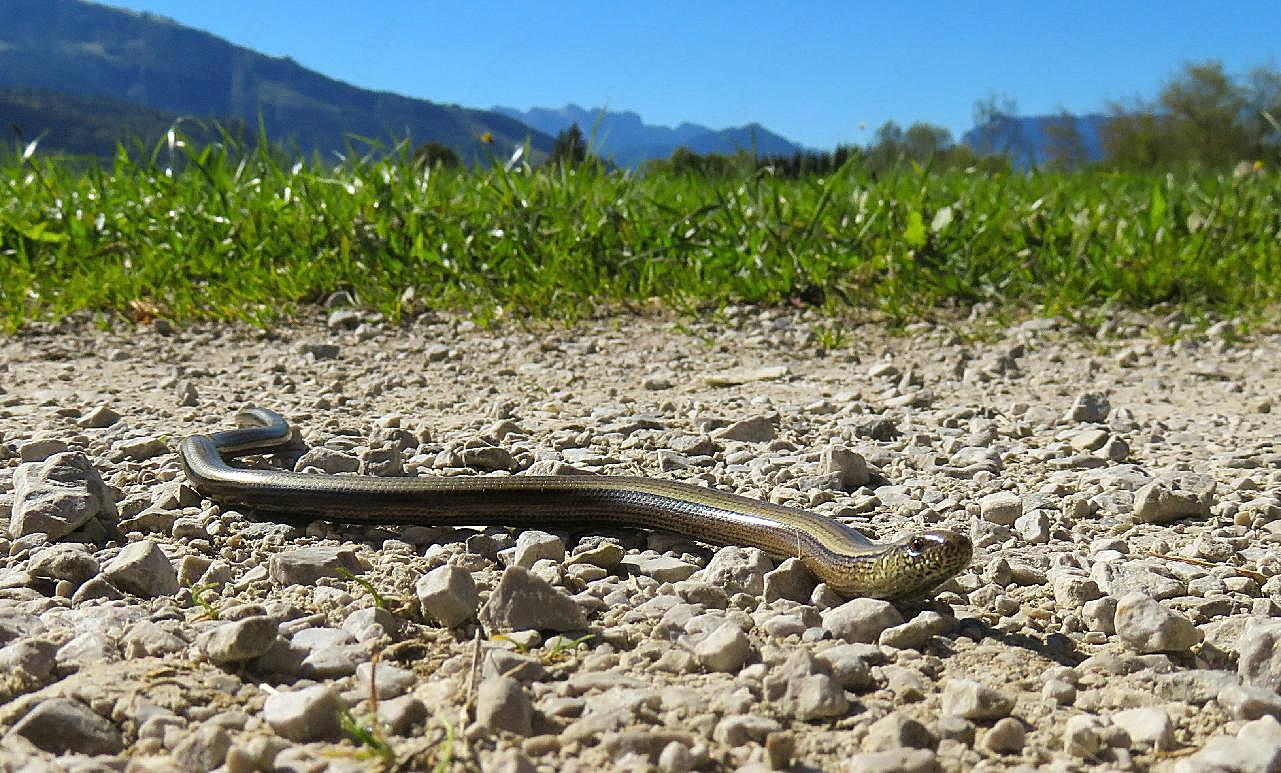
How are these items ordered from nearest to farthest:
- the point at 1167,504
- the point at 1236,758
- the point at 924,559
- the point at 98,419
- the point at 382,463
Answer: the point at 1236,758
the point at 924,559
the point at 1167,504
the point at 382,463
the point at 98,419

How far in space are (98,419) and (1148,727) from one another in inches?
143

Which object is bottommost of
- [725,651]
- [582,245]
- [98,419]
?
[98,419]

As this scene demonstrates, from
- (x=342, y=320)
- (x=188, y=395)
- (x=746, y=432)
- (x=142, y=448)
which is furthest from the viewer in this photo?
(x=342, y=320)

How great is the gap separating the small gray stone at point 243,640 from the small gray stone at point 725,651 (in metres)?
0.78

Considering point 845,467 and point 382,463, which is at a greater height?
point 845,467

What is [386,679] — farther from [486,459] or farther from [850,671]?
[486,459]

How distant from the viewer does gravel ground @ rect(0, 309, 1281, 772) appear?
1.82 m

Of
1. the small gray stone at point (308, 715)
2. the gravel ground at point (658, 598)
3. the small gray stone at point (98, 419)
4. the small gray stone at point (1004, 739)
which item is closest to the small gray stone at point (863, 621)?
the gravel ground at point (658, 598)

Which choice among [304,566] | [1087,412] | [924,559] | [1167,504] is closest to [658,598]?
[924,559]

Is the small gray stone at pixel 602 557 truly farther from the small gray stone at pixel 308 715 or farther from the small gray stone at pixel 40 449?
the small gray stone at pixel 40 449

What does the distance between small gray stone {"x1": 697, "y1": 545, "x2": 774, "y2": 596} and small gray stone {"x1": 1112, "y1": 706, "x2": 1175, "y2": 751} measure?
827 millimetres

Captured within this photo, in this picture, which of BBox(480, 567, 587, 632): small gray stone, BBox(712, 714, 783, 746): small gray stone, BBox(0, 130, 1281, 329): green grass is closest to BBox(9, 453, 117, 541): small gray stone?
BBox(480, 567, 587, 632): small gray stone

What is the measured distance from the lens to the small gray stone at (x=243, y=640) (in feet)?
6.59

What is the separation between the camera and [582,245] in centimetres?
695
